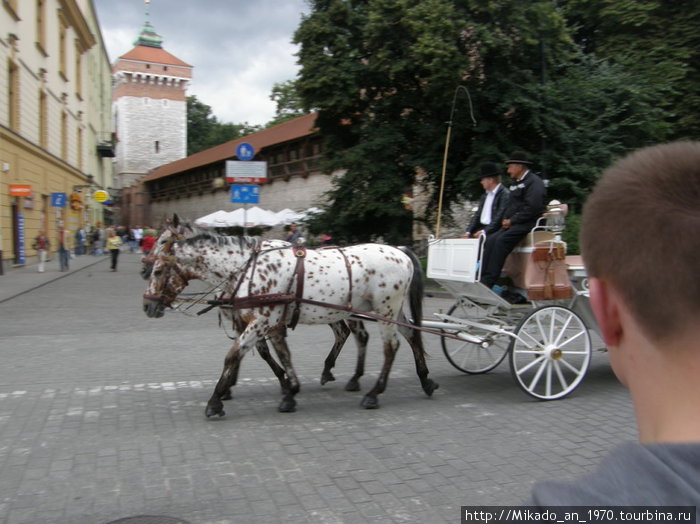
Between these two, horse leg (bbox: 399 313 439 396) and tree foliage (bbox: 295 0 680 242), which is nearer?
horse leg (bbox: 399 313 439 396)

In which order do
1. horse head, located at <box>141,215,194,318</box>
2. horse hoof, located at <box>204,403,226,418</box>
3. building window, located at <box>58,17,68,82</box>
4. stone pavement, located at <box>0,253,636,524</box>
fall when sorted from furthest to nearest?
building window, located at <box>58,17,68,82</box> < horse head, located at <box>141,215,194,318</box> < horse hoof, located at <box>204,403,226,418</box> < stone pavement, located at <box>0,253,636,524</box>

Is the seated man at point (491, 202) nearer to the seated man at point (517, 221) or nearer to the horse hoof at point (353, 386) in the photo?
the seated man at point (517, 221)

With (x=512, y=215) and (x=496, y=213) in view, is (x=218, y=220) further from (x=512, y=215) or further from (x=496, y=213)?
(x=512, y=215)

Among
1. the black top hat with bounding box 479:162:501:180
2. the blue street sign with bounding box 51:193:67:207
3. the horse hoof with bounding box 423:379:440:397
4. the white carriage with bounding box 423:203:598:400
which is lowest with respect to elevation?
the horse hoof with bounding box 423:379:440:397

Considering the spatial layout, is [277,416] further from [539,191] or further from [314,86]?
[314,86]

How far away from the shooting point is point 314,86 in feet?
60.3

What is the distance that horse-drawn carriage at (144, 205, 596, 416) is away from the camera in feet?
18.1

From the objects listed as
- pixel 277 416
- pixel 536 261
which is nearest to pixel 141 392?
pixel 277 416

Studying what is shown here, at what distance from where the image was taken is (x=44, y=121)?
28.0 metres

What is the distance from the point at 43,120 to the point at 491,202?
2725 cm

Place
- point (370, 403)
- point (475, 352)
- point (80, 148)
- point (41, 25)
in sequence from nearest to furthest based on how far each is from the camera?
point (370, 403)
point (475, 352)
point (41, 25)
point (80, 148)

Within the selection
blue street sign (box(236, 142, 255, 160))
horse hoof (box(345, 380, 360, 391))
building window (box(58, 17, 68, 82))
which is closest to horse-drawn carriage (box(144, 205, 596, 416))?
horse hoof (box(345, 380, 360, 391))

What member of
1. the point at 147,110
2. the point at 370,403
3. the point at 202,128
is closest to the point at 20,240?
the point at 370,403

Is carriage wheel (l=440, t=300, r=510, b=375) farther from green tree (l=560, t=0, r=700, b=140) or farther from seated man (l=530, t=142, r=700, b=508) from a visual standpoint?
green tree (l=560, t=0, r=700, b=140)
